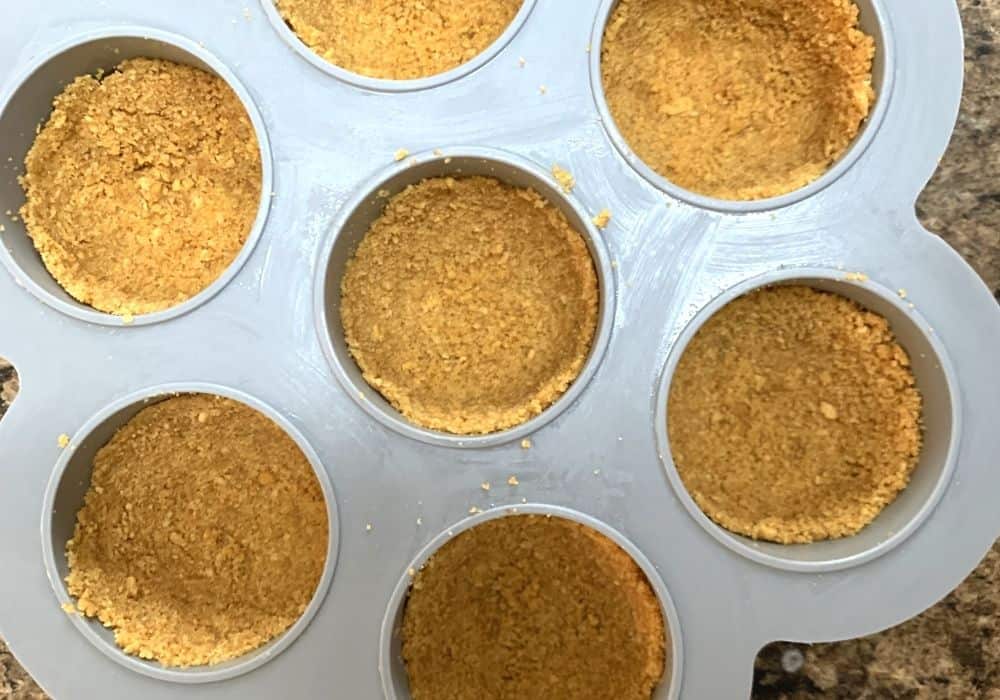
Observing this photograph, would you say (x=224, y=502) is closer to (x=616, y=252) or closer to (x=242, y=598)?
(x=242, y=598)

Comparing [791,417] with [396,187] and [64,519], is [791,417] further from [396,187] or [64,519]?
[64,519]

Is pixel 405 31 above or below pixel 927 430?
above

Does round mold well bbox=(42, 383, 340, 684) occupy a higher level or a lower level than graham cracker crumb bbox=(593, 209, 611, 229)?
lower

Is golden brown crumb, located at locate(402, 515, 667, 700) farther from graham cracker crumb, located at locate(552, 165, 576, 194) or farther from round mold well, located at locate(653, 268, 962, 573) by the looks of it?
graham cracker crumb, located at locate(552, 165, 576, 194)

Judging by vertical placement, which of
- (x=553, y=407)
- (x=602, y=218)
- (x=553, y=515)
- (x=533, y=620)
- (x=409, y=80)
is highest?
(x=409, y=80)

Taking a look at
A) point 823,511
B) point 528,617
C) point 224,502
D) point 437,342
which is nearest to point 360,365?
point 437,342

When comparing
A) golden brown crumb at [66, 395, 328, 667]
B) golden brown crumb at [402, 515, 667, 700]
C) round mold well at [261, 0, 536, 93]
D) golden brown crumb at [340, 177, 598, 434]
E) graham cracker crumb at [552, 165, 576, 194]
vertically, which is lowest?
golden brown crumb at [402, 515, 667, 700]

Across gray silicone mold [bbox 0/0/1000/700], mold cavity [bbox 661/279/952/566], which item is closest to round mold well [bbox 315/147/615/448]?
gray silicone mold [bbox 0/0/1000/700]

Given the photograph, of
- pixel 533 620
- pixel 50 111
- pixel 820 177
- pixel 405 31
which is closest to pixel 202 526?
pixel 533 620
